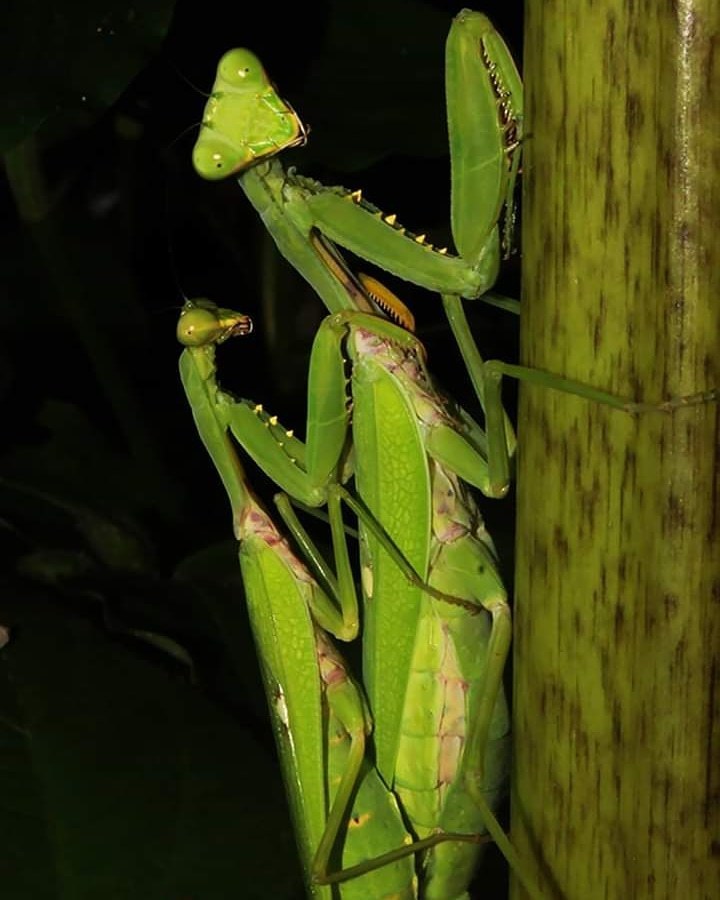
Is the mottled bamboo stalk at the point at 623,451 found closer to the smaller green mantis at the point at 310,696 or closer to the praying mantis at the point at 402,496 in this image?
the praying mantis at the point at 402,496

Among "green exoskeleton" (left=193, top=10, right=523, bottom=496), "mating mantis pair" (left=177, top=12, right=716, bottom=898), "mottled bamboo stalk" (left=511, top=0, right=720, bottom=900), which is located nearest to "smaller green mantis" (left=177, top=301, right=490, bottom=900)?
"mating mantis pair" (left=177, top=12, right=716, bottom=898)

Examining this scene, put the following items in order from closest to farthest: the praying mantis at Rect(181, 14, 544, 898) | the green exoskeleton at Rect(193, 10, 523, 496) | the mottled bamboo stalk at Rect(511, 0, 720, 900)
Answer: the mottled bamboo stalk at Rect(511, 0, 720, 900) → the green exoskeleton at Rect(193, 10, 523, 496) → the praying mantis at Rect(181, 14, 544, 898)

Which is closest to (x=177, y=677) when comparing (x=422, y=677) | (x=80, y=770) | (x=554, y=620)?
(x=80, y=770)

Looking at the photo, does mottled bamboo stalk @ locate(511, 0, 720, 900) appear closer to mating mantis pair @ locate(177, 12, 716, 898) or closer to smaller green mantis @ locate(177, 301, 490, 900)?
mating mantis pair @ locate(177, 12, 716, 898)

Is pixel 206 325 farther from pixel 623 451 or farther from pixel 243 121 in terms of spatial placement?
pixel 623 451

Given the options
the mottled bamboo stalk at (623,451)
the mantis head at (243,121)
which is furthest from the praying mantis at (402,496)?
the mottled bamboo stalk at (623,451)

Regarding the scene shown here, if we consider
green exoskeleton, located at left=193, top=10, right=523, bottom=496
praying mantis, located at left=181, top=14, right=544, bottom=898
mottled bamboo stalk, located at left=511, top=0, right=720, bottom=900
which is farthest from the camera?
praying mantis, located at left=181, top=14, right=544, bottom=898
